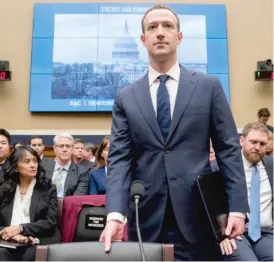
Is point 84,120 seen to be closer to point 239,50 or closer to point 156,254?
point 239,50

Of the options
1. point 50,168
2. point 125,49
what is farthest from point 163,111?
point 125,49

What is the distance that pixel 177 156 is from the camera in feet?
4.42

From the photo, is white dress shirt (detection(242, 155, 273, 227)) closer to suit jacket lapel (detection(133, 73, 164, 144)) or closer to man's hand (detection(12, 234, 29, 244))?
suit jacket lapel (detection(133, 73, 164, 144))

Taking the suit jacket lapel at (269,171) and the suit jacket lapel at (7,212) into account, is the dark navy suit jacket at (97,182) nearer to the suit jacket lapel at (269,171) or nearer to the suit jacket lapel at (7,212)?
the suit jacket lapel at (7,212)

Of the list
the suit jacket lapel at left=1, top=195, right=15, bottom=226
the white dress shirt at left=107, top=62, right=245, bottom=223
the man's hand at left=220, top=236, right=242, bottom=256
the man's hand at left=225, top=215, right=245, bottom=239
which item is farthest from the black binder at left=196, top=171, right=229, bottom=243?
the suit jacket lapel at left=1, top=195, right=15, bottom=226

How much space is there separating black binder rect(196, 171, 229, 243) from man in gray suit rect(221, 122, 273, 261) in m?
0.99

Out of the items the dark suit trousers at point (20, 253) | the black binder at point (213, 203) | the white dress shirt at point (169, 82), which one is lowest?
the dark suit trousers at point (20, 253)

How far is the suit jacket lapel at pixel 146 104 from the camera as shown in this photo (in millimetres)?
1369

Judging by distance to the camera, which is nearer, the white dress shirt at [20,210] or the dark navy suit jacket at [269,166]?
the dark navy suit jacket at [269,166]

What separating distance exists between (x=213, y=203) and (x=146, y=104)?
0.40 m

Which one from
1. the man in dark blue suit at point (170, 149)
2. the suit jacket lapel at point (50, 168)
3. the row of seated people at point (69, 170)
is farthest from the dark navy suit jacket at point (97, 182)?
the man in dark blue suit at point (170, 149)

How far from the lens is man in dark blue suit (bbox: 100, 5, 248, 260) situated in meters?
1.32

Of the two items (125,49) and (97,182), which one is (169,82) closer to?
(97,182)

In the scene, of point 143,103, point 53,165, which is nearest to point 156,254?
point 143,103
